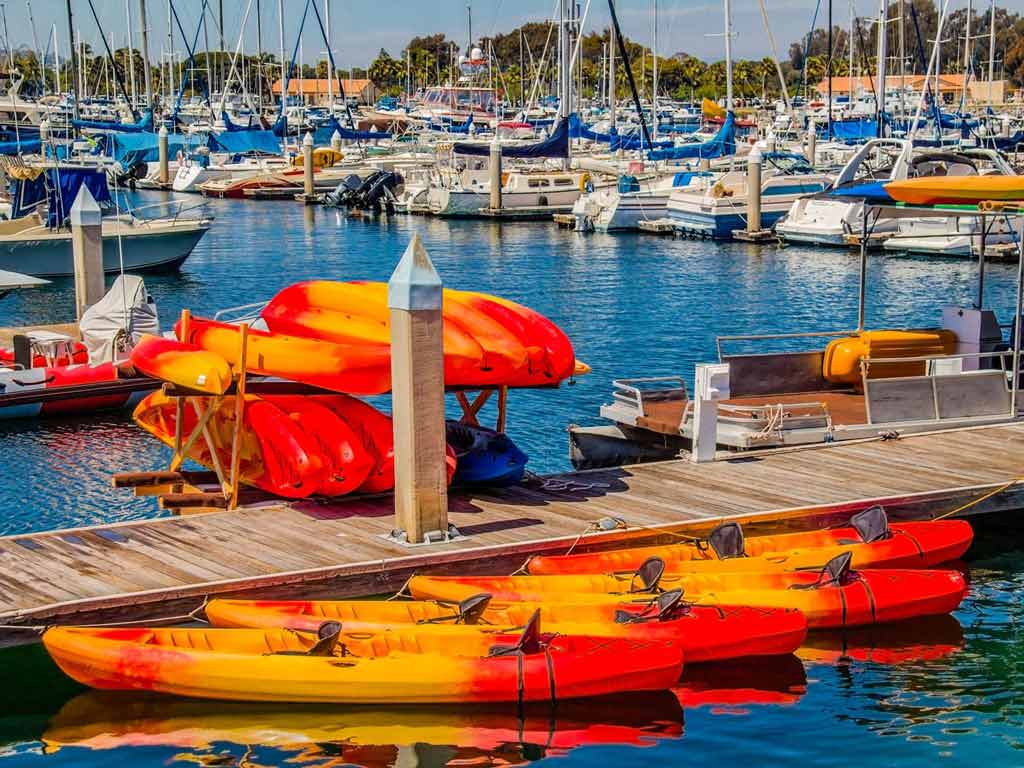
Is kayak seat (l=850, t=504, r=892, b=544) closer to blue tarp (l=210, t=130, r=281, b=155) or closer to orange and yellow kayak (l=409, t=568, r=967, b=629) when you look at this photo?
orange and yellow kayak (l=409, t=568, r=967, b=629)

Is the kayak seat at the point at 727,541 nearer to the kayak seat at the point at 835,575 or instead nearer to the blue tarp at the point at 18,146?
the kayak seat at the point at 835,575

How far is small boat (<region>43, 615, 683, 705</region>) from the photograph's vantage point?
45.2ft

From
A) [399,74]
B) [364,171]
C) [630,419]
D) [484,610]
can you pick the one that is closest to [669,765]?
[484,610]

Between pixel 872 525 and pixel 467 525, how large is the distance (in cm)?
453

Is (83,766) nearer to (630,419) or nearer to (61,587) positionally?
(61,587)

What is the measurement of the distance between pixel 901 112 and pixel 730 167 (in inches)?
621

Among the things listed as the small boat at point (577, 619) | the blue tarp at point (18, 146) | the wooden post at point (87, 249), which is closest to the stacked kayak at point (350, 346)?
the small boat at point (577, 619)

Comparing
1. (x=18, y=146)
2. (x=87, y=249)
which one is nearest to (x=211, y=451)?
(x=87, y=249)

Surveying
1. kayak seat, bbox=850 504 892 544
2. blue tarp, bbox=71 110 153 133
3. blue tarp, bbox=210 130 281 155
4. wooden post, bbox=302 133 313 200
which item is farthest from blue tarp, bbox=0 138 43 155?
kayak seat, bbox=850 504 892 544

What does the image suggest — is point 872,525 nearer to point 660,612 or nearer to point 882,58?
point 660,612

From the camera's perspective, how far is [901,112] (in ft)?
262

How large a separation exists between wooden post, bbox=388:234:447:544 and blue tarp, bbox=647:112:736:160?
188ft

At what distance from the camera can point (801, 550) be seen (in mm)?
16797

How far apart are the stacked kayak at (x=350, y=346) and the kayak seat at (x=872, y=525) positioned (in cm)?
377
